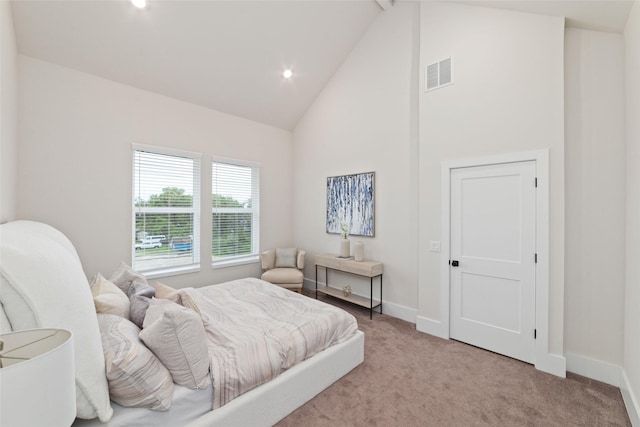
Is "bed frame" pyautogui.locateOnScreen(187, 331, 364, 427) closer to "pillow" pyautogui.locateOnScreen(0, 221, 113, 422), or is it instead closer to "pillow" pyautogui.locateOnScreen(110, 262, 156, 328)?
"pillow" pyautogui.locateOnScreen(0, 221, 113, 422)

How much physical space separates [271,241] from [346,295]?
1722 millimetres

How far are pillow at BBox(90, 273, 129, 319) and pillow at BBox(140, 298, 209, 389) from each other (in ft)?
1.50

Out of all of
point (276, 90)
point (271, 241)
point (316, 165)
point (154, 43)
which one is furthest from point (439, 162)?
point (154, 43)

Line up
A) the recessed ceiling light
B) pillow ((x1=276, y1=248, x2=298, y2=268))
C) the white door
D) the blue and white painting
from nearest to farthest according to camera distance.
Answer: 1. the white door
2. the recessed ceiling light
3. the blue and white painting
4. pillow ((x1=276, y1=248, x2=298, y2=268))

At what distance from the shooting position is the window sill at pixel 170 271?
11.6 feet

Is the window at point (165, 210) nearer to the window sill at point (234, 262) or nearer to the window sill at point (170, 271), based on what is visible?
the window sill at point (170, 271)

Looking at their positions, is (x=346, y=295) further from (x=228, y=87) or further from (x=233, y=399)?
(x=228, y=87)

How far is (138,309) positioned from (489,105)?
3.54m

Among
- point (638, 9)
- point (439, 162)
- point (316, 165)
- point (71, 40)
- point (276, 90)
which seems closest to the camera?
point (638, 9)

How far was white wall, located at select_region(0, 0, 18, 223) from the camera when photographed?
2025 mm

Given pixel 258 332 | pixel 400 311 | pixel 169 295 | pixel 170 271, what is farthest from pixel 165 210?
pixel 400 311

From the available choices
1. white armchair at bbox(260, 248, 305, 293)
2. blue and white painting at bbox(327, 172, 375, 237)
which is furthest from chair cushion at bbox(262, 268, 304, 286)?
blue and white painting at bbox(327, 172, 375, 237)

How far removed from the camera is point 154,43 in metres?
3.09

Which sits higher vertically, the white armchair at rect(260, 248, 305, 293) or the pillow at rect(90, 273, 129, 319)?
the pillow at rect(90, 273, 129, 319)
